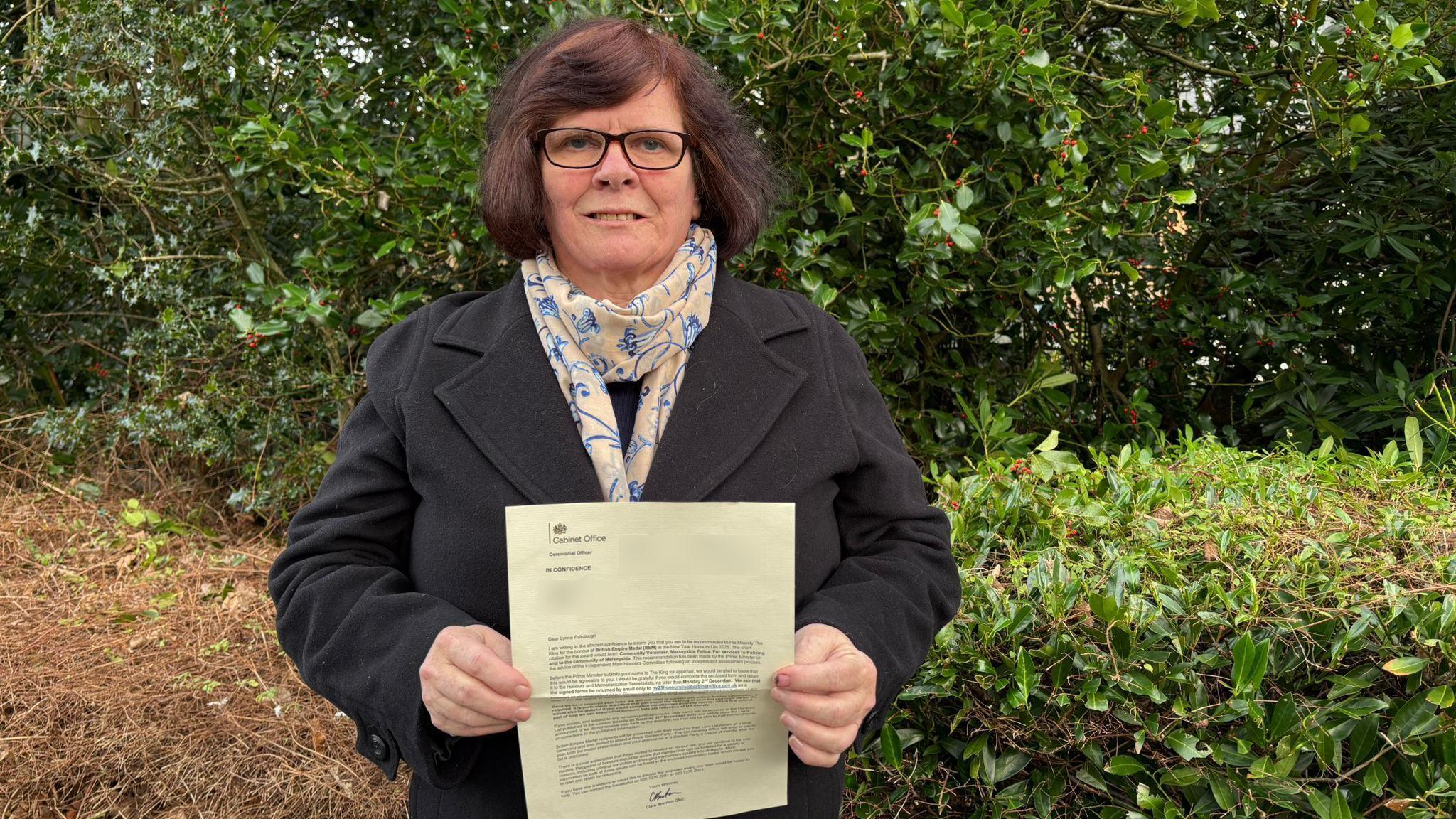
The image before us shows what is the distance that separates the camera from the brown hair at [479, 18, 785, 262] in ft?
5.68

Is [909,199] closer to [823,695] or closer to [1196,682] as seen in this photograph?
[1196,682]

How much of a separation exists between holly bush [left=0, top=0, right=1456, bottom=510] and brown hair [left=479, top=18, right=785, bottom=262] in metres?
1.14

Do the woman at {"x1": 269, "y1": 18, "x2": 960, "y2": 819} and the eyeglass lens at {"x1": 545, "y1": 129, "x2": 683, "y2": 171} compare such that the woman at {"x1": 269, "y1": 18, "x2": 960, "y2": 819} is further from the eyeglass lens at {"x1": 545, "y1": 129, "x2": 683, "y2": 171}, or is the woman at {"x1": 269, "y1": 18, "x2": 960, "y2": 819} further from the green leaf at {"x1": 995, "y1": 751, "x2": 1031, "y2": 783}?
the green leaf at {"x1": 995, "y1": 751, "x2": 1031, "y2": 783}

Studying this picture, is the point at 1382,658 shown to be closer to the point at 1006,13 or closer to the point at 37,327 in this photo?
the point at 1006,13

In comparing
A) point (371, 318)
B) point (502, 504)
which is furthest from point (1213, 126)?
point (371, 318)

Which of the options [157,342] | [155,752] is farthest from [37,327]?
[155,752]

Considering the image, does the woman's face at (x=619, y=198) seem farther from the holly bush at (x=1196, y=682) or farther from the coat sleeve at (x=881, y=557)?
the holly bush at (x=1196, y=682)

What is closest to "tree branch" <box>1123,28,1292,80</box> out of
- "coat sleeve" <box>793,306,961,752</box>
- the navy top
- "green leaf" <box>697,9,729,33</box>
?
"green leaf" <box>697,9,729,33</box>

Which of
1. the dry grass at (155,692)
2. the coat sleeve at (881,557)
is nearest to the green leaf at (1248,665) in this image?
the coat sleeve at (881,557)

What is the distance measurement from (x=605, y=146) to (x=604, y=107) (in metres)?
0.06

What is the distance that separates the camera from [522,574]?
1.37 meters

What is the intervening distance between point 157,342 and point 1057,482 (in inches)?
143

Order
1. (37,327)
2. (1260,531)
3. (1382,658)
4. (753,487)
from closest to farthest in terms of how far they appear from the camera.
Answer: (753,487), (1382,658), (1260,531), (37,327)

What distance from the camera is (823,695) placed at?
4.72 ft
